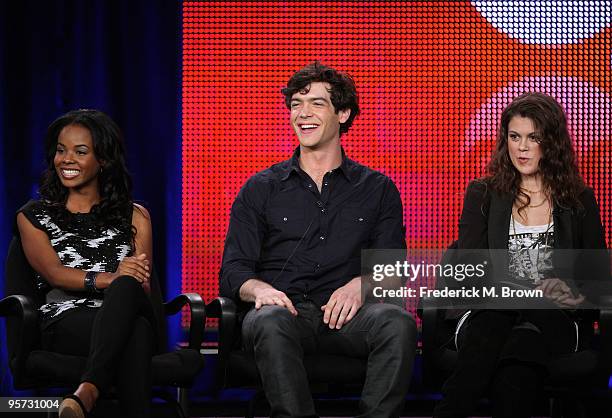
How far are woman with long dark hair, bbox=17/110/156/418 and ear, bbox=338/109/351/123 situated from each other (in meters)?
0.92

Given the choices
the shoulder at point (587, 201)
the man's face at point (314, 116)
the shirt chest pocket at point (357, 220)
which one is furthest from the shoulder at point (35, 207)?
the shoulder at point (587, 201)

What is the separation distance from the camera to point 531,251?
3.74 m

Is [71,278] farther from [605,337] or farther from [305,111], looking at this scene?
[605,337]

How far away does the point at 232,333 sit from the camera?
3428 millimetres

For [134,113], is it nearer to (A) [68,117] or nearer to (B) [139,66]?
(B) [139,66]

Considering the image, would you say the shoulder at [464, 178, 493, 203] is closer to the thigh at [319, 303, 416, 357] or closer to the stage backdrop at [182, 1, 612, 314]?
the thigh at [319, 303, 416, 357]

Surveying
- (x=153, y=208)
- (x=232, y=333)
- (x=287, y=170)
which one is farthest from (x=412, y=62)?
(x=232, y=333)

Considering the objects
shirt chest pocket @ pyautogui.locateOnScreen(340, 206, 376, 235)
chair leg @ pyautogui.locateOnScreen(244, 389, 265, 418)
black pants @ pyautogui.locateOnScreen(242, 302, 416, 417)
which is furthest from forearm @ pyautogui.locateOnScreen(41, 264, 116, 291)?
shirt chest pocket @ pyautogui.locateOnScreen(340, 206, 376, 235)

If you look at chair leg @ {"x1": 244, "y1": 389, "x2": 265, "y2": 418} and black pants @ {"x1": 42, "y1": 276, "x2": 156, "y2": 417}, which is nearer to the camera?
black pants @ {"x1": 42, "y1": 276, "x2": 156, "y2": 417}

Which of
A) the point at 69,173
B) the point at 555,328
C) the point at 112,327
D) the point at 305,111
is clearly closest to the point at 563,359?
the point at 555,328

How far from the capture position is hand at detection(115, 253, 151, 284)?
11.9ft

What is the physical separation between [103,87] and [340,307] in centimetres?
188

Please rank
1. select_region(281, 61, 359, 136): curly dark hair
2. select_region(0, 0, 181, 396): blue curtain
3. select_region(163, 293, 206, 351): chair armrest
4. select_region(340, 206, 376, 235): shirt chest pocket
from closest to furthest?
select_region(163, 293, 206, 351): chair armrest → select_region(340, 206, 376, 235): shirt chest pocket → select_region(281, 61, 359, 136): curly dark hair → select_region(0, 0, 181, 396): blue curtain

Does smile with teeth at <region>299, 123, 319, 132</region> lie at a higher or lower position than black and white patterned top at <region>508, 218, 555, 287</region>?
higher
